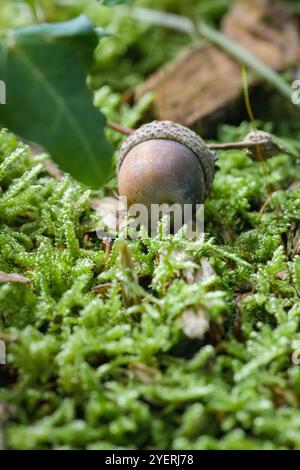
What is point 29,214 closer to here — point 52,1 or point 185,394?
point 185,394

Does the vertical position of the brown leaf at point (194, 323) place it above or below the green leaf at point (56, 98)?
below

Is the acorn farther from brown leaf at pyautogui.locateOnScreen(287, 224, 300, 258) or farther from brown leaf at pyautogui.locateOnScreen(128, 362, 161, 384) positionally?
brown leaf at pyautogui.locateOnScreen(128, 362, 161, 384)

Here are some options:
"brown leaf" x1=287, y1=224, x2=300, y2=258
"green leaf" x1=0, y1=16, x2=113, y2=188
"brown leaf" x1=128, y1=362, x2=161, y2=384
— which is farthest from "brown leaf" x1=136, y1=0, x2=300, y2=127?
"brown leaf" x1=128, y1=362, x2=161, y2=384
